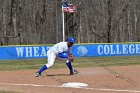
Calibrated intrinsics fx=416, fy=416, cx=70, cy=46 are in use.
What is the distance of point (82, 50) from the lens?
37.9 metres

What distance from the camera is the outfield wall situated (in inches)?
1352

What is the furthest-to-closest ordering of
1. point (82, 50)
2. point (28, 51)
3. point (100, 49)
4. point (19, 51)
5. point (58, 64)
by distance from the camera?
1. point (100, 49)
2. point (82, 50)
3. point (28, 51)
4. point (19, 51)
5. point (58, 64)

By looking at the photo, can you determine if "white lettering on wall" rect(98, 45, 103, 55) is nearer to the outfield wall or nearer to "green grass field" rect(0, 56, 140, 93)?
the outfield wall

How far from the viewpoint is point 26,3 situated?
7306 centimetres

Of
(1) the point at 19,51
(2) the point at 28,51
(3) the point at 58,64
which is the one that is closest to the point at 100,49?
(2) the point at 28,51

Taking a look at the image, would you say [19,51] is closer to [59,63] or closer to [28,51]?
[28,51]

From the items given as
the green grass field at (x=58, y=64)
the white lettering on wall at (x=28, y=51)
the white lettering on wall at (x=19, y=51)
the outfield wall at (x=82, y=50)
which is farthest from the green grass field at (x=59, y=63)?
the white lettering on wall at (x=28, y=51)

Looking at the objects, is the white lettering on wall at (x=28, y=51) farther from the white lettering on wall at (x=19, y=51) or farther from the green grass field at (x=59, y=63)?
the green grass field at (x=59, y=63)

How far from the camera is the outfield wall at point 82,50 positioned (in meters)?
34.3

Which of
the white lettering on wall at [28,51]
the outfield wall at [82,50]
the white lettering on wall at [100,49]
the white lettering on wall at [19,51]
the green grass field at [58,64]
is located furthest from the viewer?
the white lettering on wall at [100,49]

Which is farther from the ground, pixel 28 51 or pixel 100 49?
pixel 28 51

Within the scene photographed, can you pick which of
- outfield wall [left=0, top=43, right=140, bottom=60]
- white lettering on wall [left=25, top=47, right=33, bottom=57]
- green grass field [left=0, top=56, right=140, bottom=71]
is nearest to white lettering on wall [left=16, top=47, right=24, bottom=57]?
outfield wall [left=0, top=43, right=140, bottom=60]

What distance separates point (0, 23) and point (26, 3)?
7462mm

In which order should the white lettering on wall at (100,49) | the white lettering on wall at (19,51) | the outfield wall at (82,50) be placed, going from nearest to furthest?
the outfield wall at (82,50) < the white lettering on wall at (19,51) < the white lettering on wall at (100,49)
